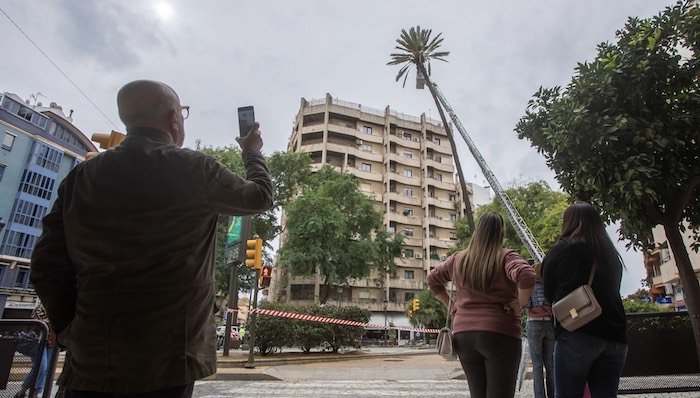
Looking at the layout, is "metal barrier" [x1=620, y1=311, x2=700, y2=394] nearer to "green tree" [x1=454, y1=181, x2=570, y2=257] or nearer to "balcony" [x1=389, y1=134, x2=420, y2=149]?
"green tree" [x1=454, y1=181, x2=570, y2=257]

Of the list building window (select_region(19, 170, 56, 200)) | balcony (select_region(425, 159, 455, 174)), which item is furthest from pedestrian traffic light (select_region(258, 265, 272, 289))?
balcony (select_region(425, 159, 455, 174))

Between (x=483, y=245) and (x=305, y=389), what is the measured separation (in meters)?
5.67

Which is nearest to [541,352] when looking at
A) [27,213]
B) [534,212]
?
[534,212]

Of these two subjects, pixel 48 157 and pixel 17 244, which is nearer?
pixel 17 244

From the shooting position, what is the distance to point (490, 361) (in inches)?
106

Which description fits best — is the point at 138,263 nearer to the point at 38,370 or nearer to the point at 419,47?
the point at 38,370

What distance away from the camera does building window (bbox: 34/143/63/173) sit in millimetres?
37409

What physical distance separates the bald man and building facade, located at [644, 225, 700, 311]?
21.2 metres

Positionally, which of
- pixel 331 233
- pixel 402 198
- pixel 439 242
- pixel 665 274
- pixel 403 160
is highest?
pixel 403 160

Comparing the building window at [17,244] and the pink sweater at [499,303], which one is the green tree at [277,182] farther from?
the pink sweater at [499,303]

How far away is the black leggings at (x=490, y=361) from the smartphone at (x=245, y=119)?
6.43 feet

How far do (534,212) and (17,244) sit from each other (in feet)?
138

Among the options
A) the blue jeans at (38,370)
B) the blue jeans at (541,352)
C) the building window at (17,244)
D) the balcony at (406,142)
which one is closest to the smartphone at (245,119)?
the blue jeans at (38,370)

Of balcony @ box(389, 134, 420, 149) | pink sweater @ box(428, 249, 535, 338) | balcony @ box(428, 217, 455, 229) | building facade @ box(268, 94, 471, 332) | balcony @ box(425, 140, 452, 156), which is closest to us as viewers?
pink sweater @ box(428, 249, 535, 338)
